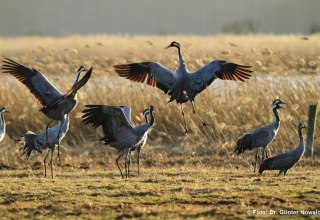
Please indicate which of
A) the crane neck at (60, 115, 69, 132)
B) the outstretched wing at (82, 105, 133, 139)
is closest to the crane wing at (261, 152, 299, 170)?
the outstretched wing at (82, 105, 133, 139)

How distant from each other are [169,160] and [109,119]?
3546 millimetres

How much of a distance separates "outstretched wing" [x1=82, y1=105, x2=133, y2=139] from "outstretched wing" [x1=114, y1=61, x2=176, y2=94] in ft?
5.87

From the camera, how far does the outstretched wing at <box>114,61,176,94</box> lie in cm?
1391

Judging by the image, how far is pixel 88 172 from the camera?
45.2 ft

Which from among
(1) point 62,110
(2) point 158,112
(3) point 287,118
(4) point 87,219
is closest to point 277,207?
(4) point 87,219

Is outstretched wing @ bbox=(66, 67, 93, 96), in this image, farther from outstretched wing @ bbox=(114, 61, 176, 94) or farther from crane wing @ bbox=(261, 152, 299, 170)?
crane wing @ bbox=(261, 152, 299, 170)

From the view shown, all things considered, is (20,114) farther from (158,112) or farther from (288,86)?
(288,86)

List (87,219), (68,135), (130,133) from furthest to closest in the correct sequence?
(68,135), (130,133), (87,219)

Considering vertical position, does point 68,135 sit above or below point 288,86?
below

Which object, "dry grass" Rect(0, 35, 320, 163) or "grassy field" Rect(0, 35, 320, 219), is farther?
"dry grass" Rect(0, 35, 320, 163)

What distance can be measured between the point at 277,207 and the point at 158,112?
845 cm

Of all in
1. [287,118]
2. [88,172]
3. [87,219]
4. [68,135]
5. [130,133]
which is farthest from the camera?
[68,135]

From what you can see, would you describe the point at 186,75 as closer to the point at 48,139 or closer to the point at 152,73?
the point at 152,73

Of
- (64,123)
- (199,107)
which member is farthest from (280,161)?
(199,107)
